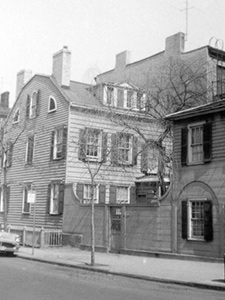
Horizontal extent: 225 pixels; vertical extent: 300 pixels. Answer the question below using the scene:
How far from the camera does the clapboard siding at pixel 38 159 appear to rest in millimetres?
28109

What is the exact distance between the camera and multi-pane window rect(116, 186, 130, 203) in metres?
28.6

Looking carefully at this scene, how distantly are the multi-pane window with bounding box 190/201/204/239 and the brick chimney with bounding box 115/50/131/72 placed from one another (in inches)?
841

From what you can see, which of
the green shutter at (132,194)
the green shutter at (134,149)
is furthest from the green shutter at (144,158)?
the green shutter at (132,194)

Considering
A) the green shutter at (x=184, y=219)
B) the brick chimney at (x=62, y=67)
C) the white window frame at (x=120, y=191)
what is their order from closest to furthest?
the green shutter at (x=184, y=219) < the white window frame at (x=120, y=191) < the brick chimney at (x=62, y=67)

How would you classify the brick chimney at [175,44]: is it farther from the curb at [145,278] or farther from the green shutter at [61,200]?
the curb at [145,278]

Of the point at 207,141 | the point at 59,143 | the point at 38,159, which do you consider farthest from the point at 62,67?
the point at 207,141

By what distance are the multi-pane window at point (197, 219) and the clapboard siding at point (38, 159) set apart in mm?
9790

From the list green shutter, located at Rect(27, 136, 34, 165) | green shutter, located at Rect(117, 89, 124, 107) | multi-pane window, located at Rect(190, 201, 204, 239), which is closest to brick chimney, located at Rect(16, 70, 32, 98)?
green shutter, located at Rect(27, 136, 34, 165)

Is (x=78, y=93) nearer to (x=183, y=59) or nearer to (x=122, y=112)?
(x=122, y=112)

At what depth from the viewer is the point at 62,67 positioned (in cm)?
2991

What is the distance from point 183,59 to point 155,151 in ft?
32.4

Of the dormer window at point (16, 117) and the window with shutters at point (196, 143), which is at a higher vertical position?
the dormer window at point (16, 117)

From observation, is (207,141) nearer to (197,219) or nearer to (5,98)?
(197,219)

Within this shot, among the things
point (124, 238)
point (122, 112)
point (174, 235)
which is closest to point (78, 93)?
point (122, 112)
